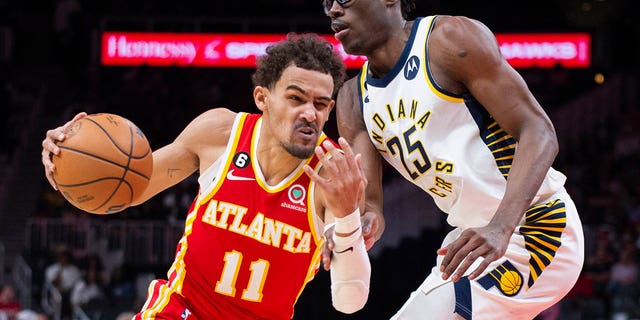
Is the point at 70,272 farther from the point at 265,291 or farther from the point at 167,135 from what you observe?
the point at 265,291

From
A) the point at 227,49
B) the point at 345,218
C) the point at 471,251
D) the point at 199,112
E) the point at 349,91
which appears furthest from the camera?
the point at 199,112

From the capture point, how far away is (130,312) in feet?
36.8

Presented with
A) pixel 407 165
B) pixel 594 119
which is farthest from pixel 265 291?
pixel 594 119

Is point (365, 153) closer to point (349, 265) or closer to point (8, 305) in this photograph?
point (349, 265)

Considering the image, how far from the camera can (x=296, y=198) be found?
4277 millimetres

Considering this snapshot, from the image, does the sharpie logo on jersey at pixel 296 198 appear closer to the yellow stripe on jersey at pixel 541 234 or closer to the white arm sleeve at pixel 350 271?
the white arm sleeve at pixel 350 271

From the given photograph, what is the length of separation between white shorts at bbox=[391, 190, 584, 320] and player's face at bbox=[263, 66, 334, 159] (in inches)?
33.3

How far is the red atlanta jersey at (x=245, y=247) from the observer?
420 cm

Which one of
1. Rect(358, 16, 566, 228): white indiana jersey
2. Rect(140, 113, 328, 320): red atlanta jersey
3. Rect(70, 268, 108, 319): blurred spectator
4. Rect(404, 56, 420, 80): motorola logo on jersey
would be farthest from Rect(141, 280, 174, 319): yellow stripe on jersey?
Rect(70, 268, 108, 319): blurred spectator

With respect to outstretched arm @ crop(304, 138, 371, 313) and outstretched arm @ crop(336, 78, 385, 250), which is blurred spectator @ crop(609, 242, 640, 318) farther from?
outstretched arm @ crop(304, 138, 371, 313)

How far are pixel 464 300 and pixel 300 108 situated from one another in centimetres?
110

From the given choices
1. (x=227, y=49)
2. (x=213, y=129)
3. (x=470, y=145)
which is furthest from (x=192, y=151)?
(x=227, y=49)

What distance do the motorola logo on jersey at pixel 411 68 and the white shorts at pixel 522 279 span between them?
0.77 metres

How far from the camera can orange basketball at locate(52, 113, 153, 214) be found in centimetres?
399
